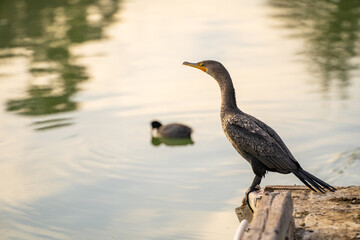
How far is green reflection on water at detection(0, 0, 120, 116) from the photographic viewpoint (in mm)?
12016

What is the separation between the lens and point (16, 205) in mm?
7758

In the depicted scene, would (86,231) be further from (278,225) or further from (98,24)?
(98,24)

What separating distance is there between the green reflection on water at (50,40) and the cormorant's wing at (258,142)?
5850mm

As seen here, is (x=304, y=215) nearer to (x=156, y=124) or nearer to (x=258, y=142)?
(x=258, y=142)

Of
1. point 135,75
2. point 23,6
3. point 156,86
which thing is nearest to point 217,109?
point 156,86

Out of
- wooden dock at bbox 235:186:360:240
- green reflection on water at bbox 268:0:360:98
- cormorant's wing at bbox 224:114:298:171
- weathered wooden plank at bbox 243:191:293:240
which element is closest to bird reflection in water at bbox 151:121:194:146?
green reflection on water at bbox 268:0:360:98

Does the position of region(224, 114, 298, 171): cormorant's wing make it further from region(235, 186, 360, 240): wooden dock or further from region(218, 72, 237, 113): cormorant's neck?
region(235, 186, 360, 240): wooden dock

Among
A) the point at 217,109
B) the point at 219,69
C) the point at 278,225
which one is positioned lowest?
the point at 217,109

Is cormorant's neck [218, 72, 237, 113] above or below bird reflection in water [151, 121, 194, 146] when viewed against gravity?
above

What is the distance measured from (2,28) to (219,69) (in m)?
14.2

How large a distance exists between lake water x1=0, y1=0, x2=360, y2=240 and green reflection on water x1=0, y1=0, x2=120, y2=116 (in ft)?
0.17

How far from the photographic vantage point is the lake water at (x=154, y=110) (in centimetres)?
744

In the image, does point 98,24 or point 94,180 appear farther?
point 98,24

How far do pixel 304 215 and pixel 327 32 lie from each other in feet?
37.6
